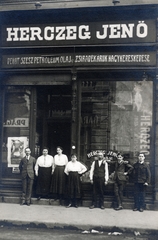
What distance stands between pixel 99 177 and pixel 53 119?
2556 millimetres

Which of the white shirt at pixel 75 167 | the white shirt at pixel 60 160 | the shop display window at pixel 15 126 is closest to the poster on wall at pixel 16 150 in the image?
the shop display window at pixel 15 126

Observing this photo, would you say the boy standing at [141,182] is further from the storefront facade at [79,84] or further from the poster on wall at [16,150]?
the poster on wall at [16,150]

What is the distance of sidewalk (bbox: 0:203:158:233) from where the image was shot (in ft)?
29.5

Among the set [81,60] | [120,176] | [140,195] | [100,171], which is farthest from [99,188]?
[81,60]

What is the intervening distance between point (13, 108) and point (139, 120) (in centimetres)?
411

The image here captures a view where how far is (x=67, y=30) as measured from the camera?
39.0 ft

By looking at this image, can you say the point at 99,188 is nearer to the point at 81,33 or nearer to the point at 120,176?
the point at 120,176

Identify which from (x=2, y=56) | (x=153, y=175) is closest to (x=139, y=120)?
(x=153, y=175)

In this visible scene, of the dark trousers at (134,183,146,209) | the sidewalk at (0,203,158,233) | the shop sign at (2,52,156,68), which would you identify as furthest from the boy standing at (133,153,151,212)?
the shop sign at (2,52,156,68)

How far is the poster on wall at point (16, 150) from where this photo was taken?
40.0 ft

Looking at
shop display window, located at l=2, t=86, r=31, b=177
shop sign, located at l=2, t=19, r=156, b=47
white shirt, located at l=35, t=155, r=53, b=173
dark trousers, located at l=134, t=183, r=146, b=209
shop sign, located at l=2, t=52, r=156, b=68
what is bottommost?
dark trousers, located at l=134, t=183, r=146, b=209

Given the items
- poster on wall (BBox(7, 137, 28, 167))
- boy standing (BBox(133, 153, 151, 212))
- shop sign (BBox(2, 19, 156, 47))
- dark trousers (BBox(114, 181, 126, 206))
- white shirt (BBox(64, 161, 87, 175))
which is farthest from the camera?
poster on wall (BBox(7, 137, 28, 167))

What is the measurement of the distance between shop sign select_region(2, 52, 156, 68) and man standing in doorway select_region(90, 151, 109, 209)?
9.49 feet

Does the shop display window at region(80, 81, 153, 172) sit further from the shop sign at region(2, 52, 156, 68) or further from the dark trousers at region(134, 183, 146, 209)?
the dark trousers at region(134, 183, 146, 209)
